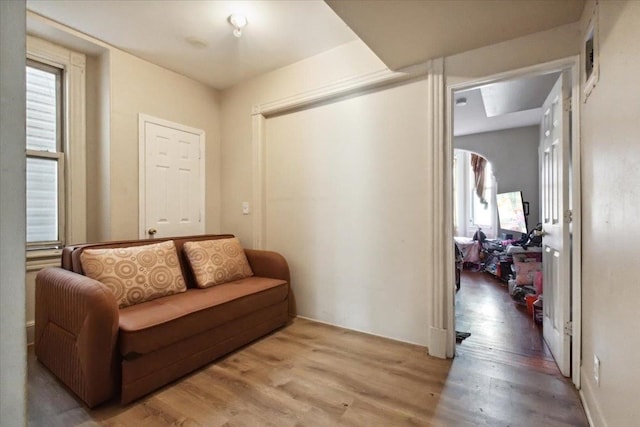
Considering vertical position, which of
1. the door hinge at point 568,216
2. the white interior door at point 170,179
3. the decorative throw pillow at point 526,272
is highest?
the white interior door at point 170,179

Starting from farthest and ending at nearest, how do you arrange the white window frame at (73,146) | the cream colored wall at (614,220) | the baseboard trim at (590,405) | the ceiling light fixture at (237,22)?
the white window frame at (73,146), the ceiling light fixture at (237,22), the baseboard trim at (590,405), the cream colored wall at (614,220)

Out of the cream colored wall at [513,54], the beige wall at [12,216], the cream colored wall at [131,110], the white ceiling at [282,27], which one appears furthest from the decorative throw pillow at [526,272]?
the beige wall at [12,216]

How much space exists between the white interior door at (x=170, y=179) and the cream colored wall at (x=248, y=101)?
309 mm

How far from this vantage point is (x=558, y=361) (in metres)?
2.07

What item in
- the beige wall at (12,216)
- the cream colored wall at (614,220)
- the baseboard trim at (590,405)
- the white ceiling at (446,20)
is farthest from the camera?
the white ceiling at (446,20)

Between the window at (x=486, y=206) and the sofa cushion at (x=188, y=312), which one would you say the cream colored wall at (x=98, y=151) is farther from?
the window at (x=486, y=206)

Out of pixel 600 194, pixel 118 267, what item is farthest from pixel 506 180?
pixel 118 267

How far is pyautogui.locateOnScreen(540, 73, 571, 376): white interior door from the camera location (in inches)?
77.8

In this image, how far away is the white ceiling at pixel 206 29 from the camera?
2.23 m

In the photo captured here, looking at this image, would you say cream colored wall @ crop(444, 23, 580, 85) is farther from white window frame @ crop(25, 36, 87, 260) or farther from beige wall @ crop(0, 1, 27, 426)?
white window frame @ crop(25, 36, 87, 260)

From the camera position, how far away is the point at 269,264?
9.87 feet

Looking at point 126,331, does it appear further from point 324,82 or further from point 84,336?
point 324,82

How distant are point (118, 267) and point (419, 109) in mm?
2581

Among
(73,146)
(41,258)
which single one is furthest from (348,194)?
(41,258)
